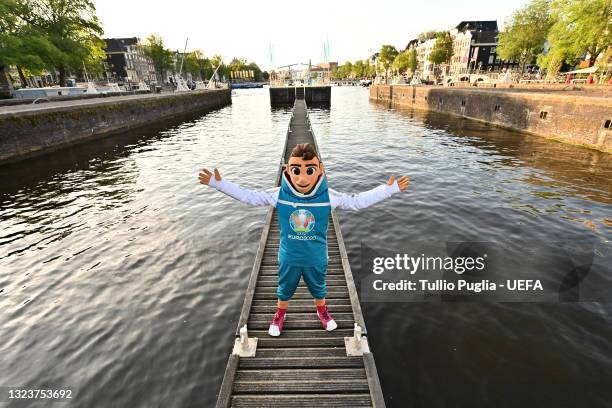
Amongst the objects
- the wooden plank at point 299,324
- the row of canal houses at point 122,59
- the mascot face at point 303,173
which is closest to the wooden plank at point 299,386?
the wooden plank at point 299,324

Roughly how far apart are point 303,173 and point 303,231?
722 millimetres

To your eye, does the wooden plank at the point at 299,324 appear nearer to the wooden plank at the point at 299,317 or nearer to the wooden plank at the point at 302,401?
the wooden plank at the point at 299,317

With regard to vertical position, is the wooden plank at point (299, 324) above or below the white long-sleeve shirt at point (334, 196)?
below

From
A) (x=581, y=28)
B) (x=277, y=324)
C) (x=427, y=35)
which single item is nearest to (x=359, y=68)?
(x=427, y=35)

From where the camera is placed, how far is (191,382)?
4.84 m

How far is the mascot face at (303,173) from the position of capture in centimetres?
351

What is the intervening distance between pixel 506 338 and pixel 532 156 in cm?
1668

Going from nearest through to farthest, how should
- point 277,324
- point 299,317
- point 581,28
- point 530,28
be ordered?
point 277,324 < point 299,317 < point 581,28 < point 530,28

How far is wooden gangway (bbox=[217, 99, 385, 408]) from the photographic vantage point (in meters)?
3.78

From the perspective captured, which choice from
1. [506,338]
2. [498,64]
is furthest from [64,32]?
[498,64]

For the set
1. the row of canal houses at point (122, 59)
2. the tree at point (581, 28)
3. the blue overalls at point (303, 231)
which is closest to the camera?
the blue overalls at point (303, 231)

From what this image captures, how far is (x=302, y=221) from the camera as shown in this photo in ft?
12.1

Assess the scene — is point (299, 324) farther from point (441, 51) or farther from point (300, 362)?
point (441, 51)

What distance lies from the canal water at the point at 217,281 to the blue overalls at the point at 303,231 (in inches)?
94.8
